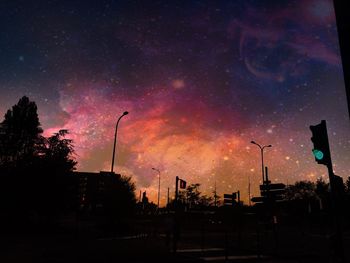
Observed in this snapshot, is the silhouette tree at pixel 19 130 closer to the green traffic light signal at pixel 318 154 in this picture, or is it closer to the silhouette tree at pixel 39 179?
the silhouette tree at pixel 39 179

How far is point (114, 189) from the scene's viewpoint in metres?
39.5

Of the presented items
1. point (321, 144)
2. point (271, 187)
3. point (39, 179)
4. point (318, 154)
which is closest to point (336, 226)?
point (318, 154)

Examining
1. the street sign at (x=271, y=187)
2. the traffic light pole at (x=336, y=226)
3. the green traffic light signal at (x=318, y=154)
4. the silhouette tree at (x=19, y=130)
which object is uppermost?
the silhouette tree at (x=19, y=130)

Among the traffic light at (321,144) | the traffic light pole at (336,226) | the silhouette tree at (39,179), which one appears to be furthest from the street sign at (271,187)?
the silhouette tree at (39,179)

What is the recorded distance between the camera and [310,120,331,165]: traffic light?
852 cm

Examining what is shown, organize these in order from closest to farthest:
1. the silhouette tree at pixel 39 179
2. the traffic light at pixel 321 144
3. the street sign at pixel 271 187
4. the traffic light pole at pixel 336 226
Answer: the traffic light pole at pixel 336 226, the traffic light at pixel 321 144, the street sign at pixel 271 187, the silhouette tree at pixel 39 179

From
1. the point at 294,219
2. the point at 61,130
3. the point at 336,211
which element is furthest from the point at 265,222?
the point at 294,219

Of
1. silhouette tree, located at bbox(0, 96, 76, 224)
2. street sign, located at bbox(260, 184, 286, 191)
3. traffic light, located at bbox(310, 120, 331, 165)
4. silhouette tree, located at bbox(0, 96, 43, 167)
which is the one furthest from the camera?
silhouette tree, located at bbox(0, 96, 43, 167)

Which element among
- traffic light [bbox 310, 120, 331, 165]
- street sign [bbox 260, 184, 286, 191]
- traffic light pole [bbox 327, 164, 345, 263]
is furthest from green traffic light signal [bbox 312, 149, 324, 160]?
street sign [bbox 260, 184, 286, 191]

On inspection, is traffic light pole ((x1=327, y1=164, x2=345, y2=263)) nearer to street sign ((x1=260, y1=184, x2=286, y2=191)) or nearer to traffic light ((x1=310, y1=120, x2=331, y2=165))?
traffic light ((x1=310, y1=120, x2=331, y2=165))

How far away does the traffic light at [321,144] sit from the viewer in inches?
335

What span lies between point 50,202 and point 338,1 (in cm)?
3540

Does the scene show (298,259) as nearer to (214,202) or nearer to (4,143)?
(4,143)

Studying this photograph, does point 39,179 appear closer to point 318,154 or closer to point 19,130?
point 19,130
